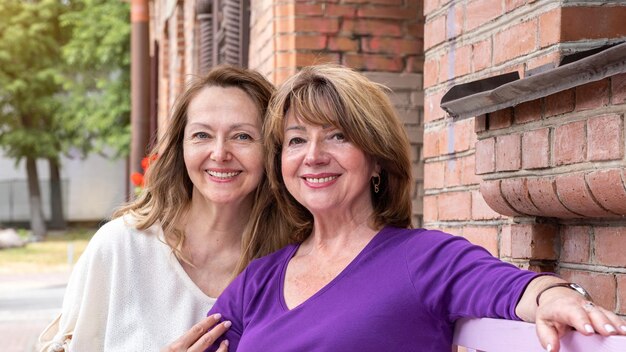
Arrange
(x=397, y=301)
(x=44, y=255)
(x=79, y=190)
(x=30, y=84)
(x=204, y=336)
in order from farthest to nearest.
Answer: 1. (x=79, y=190)
2. (x=30, y=84)
3. (x=44, y=255)
4. (x=204, y=336)
5. (x=397, y=301)

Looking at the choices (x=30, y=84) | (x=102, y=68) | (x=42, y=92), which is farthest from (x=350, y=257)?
(x=42, y=92)

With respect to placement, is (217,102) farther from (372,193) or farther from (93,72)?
(93,72)

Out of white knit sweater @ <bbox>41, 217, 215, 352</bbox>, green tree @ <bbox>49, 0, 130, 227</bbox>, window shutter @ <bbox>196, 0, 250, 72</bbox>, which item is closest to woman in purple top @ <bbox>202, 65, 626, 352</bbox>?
white knit sweater @ <bbox>41, 217, 215, 352</bbox>

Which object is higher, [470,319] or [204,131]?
[204,131]

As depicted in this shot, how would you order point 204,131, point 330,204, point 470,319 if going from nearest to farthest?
point 470,319 → point 330,204 → point 204,131

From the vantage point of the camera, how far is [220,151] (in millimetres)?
2789

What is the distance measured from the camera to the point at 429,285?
1925mm

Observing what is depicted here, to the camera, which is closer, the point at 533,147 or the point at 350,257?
the point at 533,147

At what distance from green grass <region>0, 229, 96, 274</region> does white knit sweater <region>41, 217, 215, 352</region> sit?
45.7ft

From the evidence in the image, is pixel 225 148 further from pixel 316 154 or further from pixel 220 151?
pixel 316 154

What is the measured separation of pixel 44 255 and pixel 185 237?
18542 mm

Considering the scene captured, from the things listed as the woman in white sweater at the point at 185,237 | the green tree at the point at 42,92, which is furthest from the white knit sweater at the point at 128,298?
the green tree at the point at 42,92

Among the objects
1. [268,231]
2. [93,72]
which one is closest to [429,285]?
[268,231]

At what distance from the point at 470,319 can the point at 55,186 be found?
27452 millimetres
